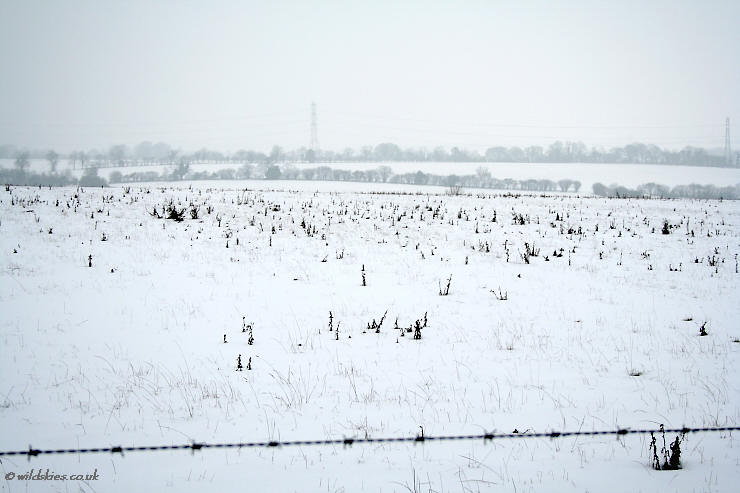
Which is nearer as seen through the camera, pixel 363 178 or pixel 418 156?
pixel 363 178

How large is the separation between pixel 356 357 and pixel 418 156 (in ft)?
471

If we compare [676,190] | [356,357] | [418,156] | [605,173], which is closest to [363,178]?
[418,156]

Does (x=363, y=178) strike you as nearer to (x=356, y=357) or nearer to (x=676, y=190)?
(x=676, y=190)

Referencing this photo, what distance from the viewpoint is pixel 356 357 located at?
246 inches

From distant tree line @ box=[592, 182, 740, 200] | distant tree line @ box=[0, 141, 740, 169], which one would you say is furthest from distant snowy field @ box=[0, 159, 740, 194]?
distant tree line @ box=[0, 141, 740, 169]

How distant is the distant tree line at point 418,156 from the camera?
116m

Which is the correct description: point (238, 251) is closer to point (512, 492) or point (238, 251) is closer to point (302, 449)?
point (302, 449)

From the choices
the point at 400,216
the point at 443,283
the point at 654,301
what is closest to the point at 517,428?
the point at 443,283

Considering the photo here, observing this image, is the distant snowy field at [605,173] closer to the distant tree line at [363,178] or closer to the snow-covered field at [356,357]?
the distant tree line at [363,178]

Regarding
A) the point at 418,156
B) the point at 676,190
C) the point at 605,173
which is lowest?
the point at 676,190

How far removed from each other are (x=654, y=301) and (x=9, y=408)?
37.9 ft

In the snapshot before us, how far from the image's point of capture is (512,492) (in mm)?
3441

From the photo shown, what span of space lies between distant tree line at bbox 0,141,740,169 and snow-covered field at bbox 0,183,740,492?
344 feet

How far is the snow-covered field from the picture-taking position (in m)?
3.75
